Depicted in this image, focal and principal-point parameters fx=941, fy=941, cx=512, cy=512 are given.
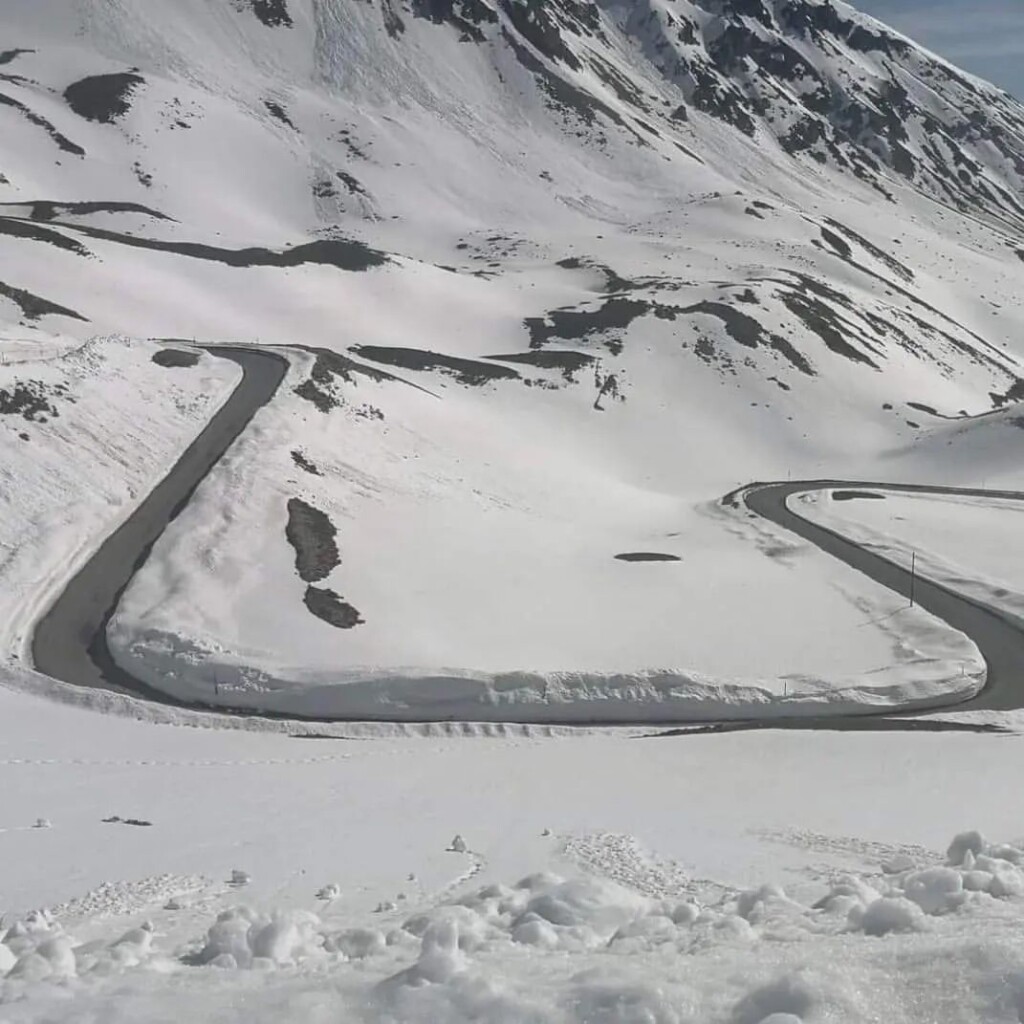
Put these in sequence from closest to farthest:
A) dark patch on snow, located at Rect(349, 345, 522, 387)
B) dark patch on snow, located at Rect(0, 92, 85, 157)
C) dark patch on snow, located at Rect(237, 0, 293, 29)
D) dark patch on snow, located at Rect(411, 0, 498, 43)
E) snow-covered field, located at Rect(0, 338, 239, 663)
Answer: snow-covered field, located at Rect(0, 338, 239, 663)
dark patch on snow, located at Rect(349, 345, 522, 387)
dark patch on snow, located at Rect(0, 92, 85, 157)
dark patch on snow, located at Rect(237, 0, 293, 29)
dark patch on snow, located at Rect(411, 0, 498, 43)

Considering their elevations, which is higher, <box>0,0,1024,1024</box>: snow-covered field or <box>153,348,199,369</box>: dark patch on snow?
<box>0,0,1024,1024</box>: snow-covered field

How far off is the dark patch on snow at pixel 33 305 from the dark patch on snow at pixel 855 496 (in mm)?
55599

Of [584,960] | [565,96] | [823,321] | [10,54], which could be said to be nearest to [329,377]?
[584,960]

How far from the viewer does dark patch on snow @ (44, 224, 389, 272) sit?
94.5 meters

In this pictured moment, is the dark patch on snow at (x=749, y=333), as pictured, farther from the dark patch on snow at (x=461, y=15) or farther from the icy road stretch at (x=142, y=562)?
the dark patch on snow at (x=461, y=15)

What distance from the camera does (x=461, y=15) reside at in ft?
635

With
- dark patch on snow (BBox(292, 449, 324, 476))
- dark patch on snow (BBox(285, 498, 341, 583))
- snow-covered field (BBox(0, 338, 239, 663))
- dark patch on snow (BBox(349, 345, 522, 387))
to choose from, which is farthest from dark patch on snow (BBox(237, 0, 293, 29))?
dark patch on snow (BBox(285, 498, 341, 583))

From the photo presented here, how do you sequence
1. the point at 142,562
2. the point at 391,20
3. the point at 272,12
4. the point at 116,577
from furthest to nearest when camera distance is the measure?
the point at 391,20 < the point at 272,12 < the point at 142,562 < the point at 116,577

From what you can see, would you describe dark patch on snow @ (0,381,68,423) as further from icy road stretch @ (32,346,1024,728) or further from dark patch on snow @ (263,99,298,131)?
dark patch on snow @ (263,99,298,131)

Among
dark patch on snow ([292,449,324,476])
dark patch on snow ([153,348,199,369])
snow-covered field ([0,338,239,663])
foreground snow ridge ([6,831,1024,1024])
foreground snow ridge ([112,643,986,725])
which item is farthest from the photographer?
dark patch on snow ([153,348,199,369])

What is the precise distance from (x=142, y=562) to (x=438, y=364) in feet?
147

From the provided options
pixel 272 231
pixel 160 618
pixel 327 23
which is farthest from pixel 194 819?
pixel 327 23

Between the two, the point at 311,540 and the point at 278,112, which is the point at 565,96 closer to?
the point at 278,112

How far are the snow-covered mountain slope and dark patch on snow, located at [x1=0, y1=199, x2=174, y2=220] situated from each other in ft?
2.54
